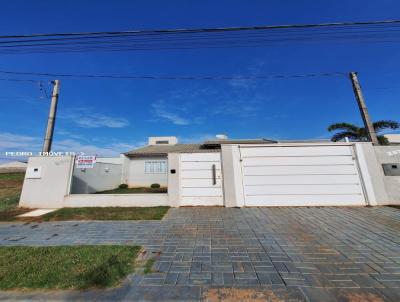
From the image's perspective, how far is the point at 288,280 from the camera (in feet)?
8.54

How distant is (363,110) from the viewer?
896 cm

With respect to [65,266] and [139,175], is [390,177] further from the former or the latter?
[139,175]

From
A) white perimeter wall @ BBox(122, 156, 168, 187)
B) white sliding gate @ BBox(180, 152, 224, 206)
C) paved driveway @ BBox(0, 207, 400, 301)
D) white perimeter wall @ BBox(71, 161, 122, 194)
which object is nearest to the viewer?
paved driveway @ BBox(0, 207, 400, 301)

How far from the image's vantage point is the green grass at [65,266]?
2600 mm

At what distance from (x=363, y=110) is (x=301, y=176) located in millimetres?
4913

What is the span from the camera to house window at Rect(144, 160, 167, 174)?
56.7 feet

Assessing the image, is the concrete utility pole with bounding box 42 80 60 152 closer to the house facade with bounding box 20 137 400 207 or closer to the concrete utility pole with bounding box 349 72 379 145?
the house facade with bounding box 20 137 400 207

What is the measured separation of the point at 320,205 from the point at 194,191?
4950 millimetres

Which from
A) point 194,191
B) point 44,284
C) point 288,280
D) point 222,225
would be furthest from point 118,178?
point 288,280

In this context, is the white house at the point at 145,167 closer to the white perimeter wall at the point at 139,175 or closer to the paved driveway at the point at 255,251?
the white perimeter wall at the point at 139,175

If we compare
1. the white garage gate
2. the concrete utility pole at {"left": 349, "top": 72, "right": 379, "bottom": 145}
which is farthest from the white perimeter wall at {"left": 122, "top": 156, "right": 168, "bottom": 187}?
the concrete utility pole at {"left": 349, "top": 72, "right": 379, "bottom": 145}

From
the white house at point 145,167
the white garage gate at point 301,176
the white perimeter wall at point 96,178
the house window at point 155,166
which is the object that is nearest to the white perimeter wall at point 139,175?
the white house at point 145,167

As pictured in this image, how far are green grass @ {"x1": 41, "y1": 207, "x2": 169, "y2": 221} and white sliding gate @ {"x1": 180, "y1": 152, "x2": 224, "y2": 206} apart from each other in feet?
3.72

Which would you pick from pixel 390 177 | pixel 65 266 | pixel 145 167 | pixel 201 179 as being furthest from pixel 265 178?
pixel 145 167
